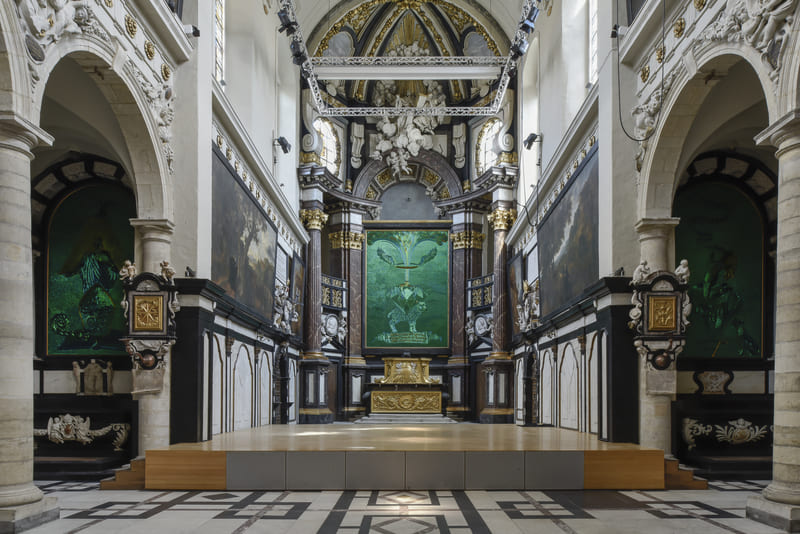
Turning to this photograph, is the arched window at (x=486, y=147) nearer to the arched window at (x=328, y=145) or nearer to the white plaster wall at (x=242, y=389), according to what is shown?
the arched window at (x=328, y=145)

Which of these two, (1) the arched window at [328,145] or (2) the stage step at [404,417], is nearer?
(2) the stage step at [404,417]

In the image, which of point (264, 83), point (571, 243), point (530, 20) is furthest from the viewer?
point (264, 83)

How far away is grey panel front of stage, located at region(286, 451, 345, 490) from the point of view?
9844 millimetres

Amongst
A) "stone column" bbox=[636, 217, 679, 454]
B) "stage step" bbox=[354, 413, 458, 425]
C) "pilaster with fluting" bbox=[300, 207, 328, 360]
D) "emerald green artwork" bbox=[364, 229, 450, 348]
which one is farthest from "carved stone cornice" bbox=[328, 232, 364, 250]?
"stone column" bbox=[636, 217, 679, 454]

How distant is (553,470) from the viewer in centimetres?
988

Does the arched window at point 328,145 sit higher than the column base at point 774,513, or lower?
higher

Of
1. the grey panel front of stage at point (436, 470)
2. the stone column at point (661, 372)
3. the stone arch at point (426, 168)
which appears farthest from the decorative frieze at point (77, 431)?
the stone arch at point (426, 168)

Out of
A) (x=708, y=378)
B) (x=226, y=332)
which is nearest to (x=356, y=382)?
(x=226, y=332)

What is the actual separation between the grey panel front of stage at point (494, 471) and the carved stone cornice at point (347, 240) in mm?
19236

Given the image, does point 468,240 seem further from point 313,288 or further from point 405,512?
point 405,512

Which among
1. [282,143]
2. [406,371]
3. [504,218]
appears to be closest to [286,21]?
[282,143]

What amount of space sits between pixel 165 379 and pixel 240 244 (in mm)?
4533

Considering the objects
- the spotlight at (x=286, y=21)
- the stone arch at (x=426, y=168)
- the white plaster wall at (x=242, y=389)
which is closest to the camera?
the white plaster wall at (x=242, y=389)

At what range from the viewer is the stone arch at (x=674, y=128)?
9.61 m
